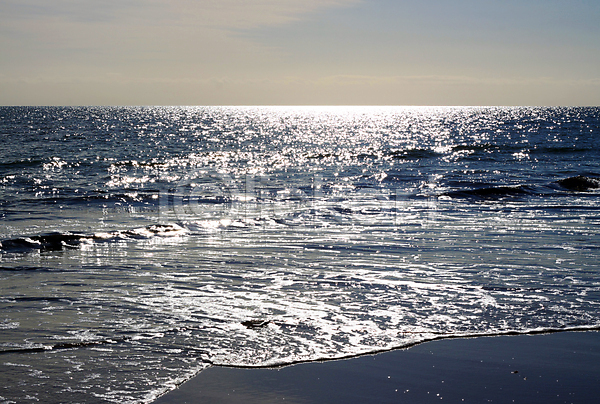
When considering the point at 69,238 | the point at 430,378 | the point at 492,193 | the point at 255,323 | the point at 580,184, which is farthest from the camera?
the point at 580,184

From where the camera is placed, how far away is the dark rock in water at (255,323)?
716cm

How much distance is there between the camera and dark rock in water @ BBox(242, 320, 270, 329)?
7157 mm

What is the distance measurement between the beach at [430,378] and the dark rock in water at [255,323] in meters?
1.29

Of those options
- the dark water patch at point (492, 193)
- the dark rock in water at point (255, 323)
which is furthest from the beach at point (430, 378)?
the dark water patch at point (492, 193)

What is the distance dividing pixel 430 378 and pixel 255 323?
2565 mm

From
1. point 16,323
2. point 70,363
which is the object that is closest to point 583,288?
point 70,363

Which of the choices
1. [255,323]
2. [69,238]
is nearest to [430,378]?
[255,323]

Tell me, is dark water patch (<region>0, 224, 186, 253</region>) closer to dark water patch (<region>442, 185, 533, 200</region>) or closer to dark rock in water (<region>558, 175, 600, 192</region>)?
dark water patch (<region>442, 185, 533, 200</region>)

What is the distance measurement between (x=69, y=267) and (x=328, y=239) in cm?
617

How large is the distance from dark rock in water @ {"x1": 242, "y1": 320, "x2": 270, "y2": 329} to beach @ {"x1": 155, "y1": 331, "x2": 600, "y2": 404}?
1289mm

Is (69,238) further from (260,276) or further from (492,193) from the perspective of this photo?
(492,193)

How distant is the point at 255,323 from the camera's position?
7273 mm

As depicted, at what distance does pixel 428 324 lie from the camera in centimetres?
730

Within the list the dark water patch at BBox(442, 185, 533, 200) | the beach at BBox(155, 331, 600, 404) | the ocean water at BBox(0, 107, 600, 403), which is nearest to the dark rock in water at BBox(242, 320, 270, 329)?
the ocean water at BBox(0, 107, 600, 403)
